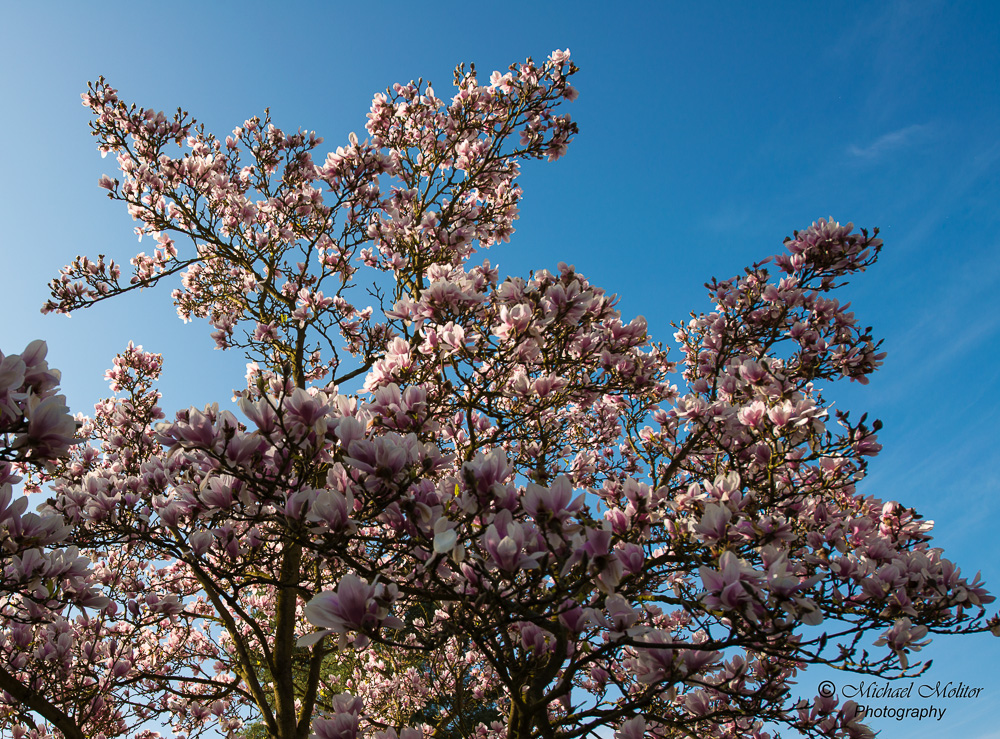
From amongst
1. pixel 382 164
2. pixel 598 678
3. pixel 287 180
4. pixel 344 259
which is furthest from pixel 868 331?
pixel 287 180

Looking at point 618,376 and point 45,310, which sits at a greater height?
point 45,310

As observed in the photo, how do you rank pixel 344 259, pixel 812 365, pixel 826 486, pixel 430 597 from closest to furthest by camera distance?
pixel 430 597, pixel 826 486, pixel 812 365, pixel 344 259

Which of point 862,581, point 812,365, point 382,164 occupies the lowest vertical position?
point 862,581

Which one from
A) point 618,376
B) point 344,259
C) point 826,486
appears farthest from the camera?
point 344,259

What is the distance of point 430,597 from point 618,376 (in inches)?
93.1

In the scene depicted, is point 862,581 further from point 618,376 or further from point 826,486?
point 618,376

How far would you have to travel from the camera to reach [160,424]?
242 cm

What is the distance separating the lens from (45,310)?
6.30 metres

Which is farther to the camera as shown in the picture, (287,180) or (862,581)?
(287,180)

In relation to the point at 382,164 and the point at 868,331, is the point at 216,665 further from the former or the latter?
the point at 868,331

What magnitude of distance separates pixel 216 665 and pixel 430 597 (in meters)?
5.18

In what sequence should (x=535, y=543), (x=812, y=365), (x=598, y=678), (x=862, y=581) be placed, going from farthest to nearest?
(x=812, y=365) < (x=598, y=678) < (x=862, y=581) < (x=535, y=543)

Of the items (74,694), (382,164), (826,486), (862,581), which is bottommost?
(74,694)

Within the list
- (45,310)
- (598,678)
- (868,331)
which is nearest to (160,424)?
(598,678)
